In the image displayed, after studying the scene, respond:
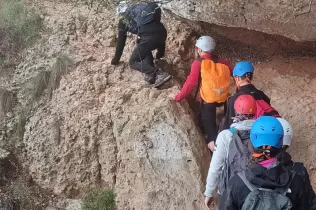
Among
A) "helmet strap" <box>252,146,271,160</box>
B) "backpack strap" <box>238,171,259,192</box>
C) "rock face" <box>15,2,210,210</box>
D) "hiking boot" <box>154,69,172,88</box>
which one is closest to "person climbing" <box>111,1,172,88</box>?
"hiking boot" <box>154,69,172,88</box>

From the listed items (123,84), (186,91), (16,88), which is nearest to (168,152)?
(186,91)

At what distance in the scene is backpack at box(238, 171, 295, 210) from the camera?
303cm

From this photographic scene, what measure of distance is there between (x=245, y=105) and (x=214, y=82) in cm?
83

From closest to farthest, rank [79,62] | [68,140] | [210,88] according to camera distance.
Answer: [210,88]
[68,140]
[79,62]

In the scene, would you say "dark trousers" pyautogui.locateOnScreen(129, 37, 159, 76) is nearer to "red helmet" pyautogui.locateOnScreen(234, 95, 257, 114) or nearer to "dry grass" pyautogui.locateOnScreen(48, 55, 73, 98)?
"dry grass" pyautogui.locateOnScreen(48, 55, 73, 98)

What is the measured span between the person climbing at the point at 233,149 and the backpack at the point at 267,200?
1.78ft

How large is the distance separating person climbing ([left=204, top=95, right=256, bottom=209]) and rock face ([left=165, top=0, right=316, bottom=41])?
129 centimetres

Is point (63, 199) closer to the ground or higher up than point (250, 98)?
closer to the ground

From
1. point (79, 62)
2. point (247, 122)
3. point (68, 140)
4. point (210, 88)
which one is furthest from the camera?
point (79, 62)

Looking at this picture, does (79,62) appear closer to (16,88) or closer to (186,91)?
(16,88)

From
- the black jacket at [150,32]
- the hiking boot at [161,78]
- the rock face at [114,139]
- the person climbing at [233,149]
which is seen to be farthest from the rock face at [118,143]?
the person climbing at [233,149]

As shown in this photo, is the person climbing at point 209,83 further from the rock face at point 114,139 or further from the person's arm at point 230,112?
the person's arm at point 230,112

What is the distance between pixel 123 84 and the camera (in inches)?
227

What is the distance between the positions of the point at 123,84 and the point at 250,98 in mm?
1934
